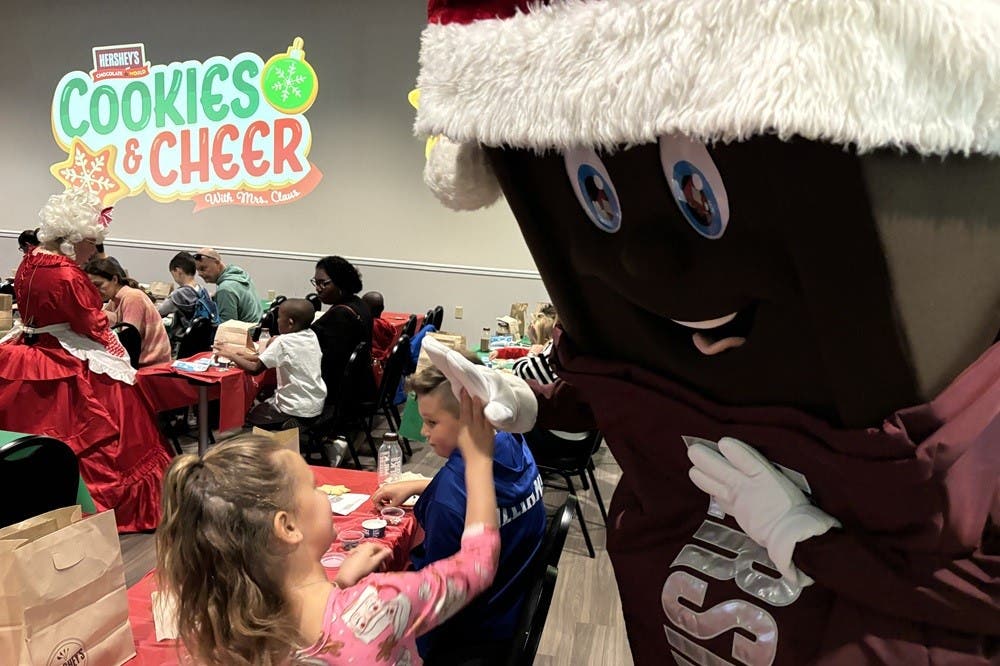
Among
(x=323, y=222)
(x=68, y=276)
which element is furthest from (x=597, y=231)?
(x=323, y=222)

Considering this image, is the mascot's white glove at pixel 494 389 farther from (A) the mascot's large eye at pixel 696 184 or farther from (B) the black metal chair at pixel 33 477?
(B) the black metal chair at pixel 33 477

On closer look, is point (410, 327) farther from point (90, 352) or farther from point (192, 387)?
point (90, 352)

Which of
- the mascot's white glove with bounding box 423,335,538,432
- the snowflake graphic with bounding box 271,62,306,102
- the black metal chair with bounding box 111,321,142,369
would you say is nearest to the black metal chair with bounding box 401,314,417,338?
the black metal chair with bounding box 111,321,142,369

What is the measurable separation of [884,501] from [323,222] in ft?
19.2

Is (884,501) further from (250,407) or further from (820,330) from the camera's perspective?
(250,407)

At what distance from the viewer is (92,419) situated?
8.61 feet

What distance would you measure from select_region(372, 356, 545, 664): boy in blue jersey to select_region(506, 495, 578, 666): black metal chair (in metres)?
0.10

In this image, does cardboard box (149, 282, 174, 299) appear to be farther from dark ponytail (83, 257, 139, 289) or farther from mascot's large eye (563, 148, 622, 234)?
mascot's large eye (563, 148, 622, 234)

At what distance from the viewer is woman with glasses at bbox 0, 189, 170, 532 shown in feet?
8.36

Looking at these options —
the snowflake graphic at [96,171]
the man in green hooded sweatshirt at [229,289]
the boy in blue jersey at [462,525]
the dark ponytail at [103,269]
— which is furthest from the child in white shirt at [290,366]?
the snowflake graphic at [96,171]

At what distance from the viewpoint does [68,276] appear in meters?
2.57

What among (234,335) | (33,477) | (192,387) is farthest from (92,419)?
(33,477)

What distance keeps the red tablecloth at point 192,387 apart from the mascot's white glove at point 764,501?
269cm

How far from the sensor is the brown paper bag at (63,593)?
0.97 metres
